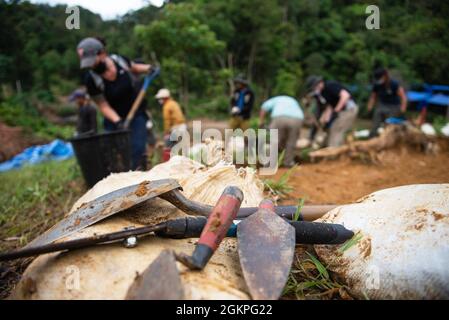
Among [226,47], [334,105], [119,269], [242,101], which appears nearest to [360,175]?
[334,105]

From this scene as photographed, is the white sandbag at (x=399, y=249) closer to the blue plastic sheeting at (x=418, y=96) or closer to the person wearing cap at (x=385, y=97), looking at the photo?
the person wearing cap at (x=385, y=97)

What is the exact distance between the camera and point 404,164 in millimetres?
4707

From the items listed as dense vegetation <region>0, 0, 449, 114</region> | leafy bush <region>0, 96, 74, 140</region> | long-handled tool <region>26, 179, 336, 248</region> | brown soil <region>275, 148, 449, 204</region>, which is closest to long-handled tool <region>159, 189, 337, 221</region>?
long-handled tool <region>26, 179, 336, 248</region>

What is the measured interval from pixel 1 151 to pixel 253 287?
8.52 meters

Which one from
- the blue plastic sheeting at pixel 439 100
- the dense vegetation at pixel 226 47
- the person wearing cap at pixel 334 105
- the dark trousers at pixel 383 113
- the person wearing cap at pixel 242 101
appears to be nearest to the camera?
the person wearing cap at pixel 334 105

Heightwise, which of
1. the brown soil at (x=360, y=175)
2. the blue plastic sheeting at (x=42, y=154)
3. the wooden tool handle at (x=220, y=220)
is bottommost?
the blue plastic sheeting at (x=42, y=154)

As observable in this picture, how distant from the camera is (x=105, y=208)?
138cm

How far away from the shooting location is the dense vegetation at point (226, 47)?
32.4 ft

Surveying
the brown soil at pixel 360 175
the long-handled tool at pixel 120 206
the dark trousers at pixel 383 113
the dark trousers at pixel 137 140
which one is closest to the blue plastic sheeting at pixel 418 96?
the dark trousers at pixel 383 113

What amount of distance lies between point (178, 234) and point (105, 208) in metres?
0.37

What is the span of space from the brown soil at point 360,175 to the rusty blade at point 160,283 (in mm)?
1772

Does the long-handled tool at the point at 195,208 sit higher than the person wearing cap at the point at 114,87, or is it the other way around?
the person wearing cap at the point at 114,87
